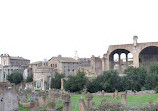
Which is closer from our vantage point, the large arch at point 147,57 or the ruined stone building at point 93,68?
the ruined stone building at point 93,68

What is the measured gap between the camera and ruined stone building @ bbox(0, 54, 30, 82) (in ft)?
201

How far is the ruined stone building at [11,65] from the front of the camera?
61312 millimetres

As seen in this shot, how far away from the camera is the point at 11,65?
206ft

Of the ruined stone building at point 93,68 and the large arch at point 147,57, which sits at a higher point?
the large arch at point 147,57

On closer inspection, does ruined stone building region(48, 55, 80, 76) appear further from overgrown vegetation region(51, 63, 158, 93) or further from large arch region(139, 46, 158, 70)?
overgrown vegetation region(51, 63, 158, 93)

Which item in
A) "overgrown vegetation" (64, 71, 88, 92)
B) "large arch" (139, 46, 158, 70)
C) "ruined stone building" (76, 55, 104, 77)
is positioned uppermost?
"large arch" (139, 46, 158, 70)

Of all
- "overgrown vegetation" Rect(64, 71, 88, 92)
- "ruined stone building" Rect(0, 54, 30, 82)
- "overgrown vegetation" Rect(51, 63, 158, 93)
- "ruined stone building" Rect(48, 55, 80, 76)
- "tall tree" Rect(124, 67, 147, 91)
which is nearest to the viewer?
"overgrown vegetation" Rect(51, 63, 158, 93)

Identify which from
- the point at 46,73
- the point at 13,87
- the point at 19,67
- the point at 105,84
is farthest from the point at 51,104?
the point at 19,67

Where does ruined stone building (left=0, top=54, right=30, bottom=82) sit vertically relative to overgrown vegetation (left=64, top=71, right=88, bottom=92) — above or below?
above

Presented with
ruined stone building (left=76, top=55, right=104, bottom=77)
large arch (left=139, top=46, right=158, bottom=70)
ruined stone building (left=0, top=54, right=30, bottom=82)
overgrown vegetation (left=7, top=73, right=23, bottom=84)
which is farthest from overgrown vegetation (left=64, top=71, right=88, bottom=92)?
ruined stone building (left=0, top=54, right=30, bottom=82)

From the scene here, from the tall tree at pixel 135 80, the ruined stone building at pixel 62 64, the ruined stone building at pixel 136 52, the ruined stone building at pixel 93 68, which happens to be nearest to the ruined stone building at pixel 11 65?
the ruined stone building at pixel 62 64

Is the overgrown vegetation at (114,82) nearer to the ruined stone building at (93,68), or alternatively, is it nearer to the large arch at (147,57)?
the ruined stone building at (93,68)

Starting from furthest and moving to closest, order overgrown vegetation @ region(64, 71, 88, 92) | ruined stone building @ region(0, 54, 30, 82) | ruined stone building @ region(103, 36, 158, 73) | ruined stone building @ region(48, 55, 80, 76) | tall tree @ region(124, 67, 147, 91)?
ruined stone building @ region(0, 54, 30, 82)
ruined stone building @ region(48, 55, 80, 76)
ruined stone building @ region(103, 36, 158, 73)
overgrown vegetation @ region(64, 71, 88, 92)
tall tree @ region(124, 67, 147, 91)

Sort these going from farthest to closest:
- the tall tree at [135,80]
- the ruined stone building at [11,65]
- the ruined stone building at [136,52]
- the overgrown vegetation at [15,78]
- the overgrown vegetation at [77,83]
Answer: the ruined stone building at [11,65] → the overgrown vegetation at [15,78] → the ruined stone building at [136,52] → the overgrown vegetation at [77,83] → the tall tree at [135,80]
